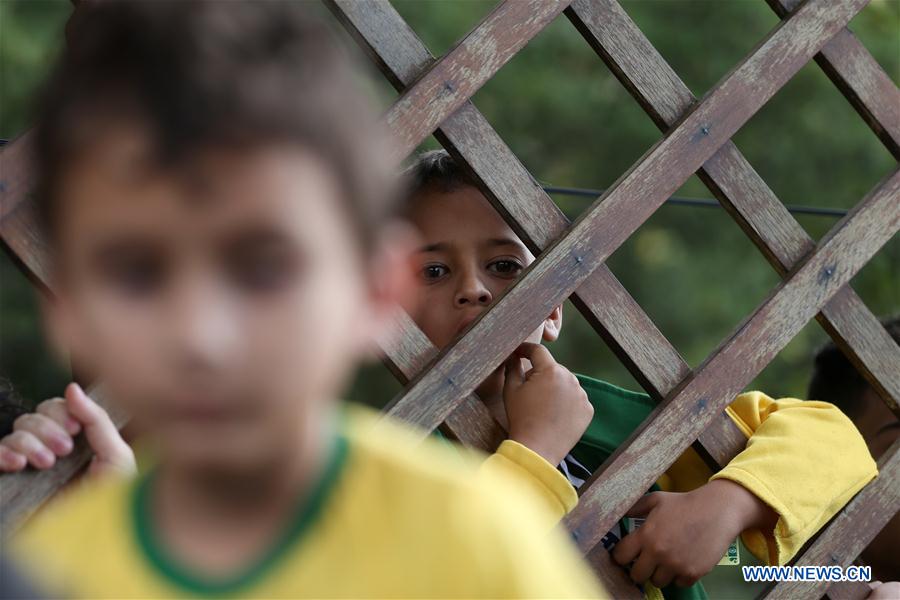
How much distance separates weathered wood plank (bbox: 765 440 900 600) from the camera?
5.87 feet

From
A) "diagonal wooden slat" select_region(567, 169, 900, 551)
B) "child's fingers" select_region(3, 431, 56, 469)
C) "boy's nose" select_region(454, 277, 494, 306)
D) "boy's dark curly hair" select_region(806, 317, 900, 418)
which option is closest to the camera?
"child's fingers" select_region(3, 431, 56, 469)

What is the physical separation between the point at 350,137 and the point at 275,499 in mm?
199

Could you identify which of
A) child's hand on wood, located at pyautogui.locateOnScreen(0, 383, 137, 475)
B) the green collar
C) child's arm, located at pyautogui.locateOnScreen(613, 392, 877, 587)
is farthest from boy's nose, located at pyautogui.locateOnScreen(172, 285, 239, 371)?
child's arm, located at pyautogui.locateOnScreen(613, 392, 877, 587)

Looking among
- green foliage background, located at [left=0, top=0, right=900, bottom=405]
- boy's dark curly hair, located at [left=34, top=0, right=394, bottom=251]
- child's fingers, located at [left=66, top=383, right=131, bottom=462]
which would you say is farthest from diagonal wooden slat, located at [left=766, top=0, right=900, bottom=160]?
green foliage background, located at [left=0, top=0, right=900, bottom=405]

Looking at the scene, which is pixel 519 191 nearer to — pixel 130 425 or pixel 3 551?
pixel 130 425

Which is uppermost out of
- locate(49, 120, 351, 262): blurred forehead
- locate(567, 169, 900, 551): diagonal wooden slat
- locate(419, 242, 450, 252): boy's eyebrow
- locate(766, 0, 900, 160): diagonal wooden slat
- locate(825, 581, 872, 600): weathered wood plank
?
locate(49, 120, 351, 262): blurred forehead

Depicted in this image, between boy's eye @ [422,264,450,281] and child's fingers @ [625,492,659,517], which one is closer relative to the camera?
child's fingers @ [625,492,659,517]

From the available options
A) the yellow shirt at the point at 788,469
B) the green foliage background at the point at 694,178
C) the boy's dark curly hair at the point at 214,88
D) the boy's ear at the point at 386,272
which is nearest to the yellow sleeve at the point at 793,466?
the yellow shirt at the point at 788,469

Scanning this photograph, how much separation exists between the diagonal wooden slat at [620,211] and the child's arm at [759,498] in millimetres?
331

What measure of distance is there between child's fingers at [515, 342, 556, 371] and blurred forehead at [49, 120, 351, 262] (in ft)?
3.32

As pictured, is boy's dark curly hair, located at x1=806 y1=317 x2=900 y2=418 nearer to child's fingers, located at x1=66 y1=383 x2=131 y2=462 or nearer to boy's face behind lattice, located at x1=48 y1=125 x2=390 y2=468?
child's fingers, located at x1=66 y1=383 x2=131 y2=462

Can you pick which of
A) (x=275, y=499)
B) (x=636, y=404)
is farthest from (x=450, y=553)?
(x=636, y=404)

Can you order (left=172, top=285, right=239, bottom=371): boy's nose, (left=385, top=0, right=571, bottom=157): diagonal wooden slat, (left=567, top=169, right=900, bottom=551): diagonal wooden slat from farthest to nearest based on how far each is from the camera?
(left=567, top=169, right=900, bottom=551): diagonal wooden slat, (left=385, top=0, right=571, bottom=157): diagonal wooden slat, (left=172, top=285, right=239, bottom=371): boy's nose

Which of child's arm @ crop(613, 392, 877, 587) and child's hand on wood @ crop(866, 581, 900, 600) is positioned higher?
child's arm @ crop(613, 392, 877, 587)
